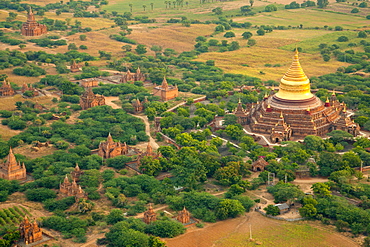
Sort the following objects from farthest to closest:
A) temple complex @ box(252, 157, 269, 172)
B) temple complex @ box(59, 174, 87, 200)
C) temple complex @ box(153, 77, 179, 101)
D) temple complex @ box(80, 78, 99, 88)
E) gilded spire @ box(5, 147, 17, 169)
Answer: temple complex @ box(80, 78, 99, 88) → temple complex @ box(153, 77, 179, 101) → temple complex @ box(252, 157, 269, 172) → gilded spire @ box(5, 147, 17, 169) → temple complex @ box(59, 174, 87, 200)

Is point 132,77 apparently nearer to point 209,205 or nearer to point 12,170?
point 12,170

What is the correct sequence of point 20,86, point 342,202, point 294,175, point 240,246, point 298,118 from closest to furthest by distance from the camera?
point 240,246 → point 342,202 → point 294,175 → point 298,118 → point 20,86

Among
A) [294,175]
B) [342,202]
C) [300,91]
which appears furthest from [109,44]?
[342,202]

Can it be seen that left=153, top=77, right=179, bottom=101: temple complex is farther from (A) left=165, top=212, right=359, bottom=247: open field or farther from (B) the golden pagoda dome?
(A) left=165, top=212, right=359, bottom=247: open field

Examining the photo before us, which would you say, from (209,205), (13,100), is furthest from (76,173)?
(13,100)

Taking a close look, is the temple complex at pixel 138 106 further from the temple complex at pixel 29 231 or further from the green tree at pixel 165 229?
the temple complex at pixel 29 231

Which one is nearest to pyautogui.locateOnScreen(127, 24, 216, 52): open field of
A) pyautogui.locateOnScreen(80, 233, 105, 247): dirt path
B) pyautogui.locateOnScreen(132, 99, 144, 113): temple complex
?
pyautogui.locateOnScreen(132, 99, 144, 113): temple complex

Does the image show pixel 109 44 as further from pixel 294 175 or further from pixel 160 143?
pixel 294 175
